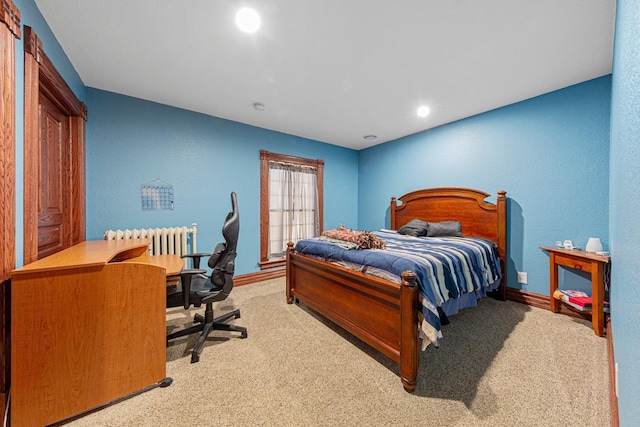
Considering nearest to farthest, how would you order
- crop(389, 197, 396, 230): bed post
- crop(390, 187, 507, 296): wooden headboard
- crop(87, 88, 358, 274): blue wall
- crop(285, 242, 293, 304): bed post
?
crop(87, 88, 358, 274): blue wall, crop(285, 242, 293, 304): bed post, crop(390, 187, 507, 296): wooden headboard, crop(389, 197, 396, 230): bed post

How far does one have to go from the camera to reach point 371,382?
1554 mm

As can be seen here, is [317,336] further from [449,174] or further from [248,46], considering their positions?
[449,174]

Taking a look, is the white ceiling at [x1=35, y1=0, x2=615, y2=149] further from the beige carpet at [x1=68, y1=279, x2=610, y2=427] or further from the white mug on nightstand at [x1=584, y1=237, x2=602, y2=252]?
the beige carpet at [x1=68, y1=279, x2=610, y2=427]

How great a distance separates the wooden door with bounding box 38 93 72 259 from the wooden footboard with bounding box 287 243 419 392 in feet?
7.22

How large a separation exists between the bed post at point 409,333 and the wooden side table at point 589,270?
1.92 meters

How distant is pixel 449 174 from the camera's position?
3.57m

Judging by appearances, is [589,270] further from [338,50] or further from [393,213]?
[338,50]

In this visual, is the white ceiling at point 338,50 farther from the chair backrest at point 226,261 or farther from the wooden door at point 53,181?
the chair backrest at point 226,261

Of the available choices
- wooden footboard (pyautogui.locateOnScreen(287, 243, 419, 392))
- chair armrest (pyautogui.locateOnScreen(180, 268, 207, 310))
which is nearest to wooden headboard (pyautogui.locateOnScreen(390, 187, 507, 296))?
wooden footboard (pyautogui.locateOnScreen(287, 243, 419, 392))

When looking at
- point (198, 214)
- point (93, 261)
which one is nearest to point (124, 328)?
point (93, 261)

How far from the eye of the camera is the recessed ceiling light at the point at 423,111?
3.08m

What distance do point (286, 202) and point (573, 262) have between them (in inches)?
146

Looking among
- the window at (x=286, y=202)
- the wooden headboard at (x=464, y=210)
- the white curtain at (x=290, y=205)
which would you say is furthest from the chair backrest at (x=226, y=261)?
the wooden headboard at (x=464, y=210)

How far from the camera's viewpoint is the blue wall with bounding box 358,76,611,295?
2.41 metres
